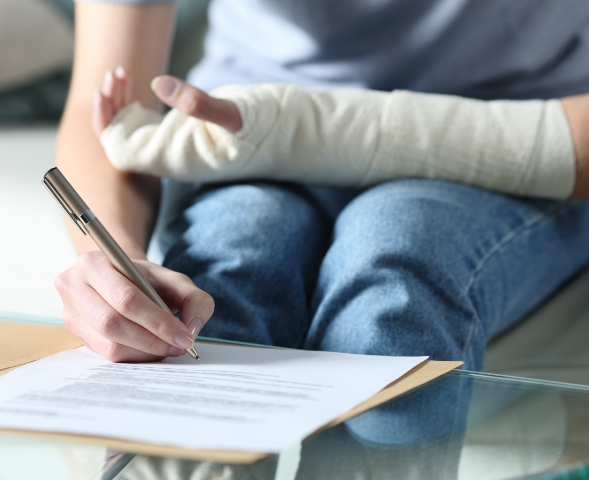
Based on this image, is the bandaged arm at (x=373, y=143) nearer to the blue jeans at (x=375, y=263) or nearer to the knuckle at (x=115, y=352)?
the blue jeans at (x=375, y=263)

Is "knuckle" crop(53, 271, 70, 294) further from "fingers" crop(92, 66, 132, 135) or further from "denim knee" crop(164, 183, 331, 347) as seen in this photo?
"fingers" crop(92, 66, 132, 135)

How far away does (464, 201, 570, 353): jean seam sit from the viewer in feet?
1.79

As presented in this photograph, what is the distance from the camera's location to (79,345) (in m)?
0.47

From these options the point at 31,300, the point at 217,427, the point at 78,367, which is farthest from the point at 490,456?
the point at 31,300

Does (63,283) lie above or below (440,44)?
below

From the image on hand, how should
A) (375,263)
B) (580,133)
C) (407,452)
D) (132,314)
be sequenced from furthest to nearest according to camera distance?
1. (580,133)
2. (375,263)
3. (132,314)
4. (407,452)

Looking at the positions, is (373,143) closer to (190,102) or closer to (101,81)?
(190,102)

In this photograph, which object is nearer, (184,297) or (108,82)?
(184,297)

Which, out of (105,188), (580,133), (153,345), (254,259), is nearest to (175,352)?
(153,345)

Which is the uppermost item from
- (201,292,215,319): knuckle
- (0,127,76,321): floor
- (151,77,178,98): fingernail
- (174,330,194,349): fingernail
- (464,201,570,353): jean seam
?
(151,77,178,98): fingernail

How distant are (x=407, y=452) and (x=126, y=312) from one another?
0.19 m

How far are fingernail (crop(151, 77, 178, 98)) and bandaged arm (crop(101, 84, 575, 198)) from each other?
74 millimetres

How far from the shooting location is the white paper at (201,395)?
1.01 ft

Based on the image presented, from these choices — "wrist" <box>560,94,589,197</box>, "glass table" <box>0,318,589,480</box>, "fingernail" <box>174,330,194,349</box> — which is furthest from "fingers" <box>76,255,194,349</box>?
"wrist" <box>560,94,589,197</box>
